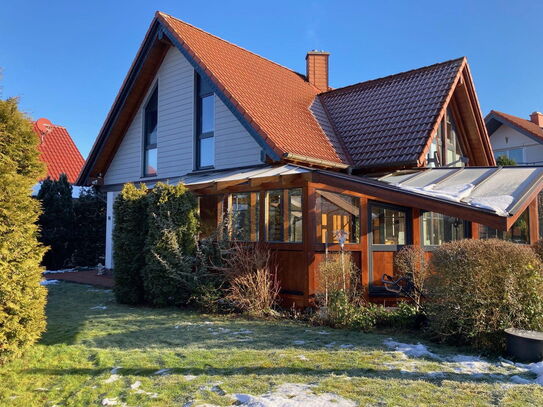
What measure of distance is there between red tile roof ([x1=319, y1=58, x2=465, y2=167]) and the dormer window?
1.26m

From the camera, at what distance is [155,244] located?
31.2 feet

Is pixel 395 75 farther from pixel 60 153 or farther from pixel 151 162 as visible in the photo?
pixel 60 153

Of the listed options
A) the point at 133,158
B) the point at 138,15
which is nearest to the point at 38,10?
the point at 138,15

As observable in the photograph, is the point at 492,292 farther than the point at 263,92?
No

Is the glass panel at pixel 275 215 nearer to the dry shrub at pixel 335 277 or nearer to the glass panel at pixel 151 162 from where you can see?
the dry shrub at pixel 335 277

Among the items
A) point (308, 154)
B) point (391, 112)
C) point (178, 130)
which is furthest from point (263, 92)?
point (391, 112)

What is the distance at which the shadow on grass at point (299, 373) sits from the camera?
4.77 metres

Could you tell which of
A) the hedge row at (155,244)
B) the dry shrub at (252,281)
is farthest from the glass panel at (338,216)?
the hedge row at (155,244)

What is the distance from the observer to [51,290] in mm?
12062

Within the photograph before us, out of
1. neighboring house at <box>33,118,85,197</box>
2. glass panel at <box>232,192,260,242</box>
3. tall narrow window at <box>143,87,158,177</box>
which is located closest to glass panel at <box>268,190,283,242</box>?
glass panel at <box>232,192,260,242</box>

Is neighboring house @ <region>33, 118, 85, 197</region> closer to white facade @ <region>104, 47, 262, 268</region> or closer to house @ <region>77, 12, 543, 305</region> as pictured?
house @ <region>77, 12, 543, 305</region>

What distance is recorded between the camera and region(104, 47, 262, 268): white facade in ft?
39.9

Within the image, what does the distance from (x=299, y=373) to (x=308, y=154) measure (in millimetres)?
6909

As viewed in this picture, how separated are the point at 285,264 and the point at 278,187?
1.68 meters
